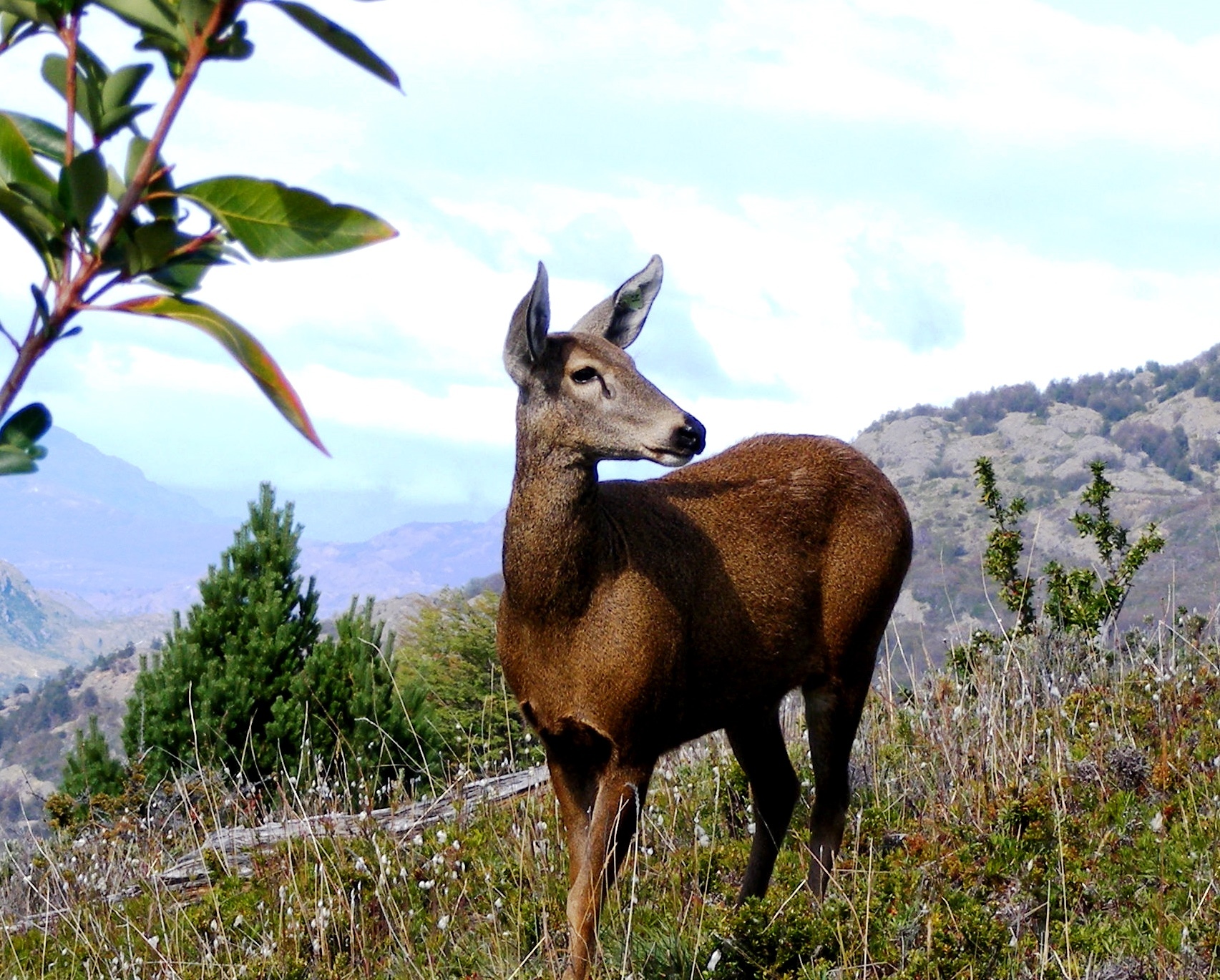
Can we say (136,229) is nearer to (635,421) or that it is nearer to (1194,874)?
(635,421)

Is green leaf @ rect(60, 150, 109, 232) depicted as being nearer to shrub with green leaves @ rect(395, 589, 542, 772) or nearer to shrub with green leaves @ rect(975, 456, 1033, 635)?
shrub with green leaves @ rect(975, 456, 1033, 635)

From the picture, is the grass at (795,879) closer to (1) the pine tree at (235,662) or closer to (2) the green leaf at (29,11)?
(1) the pine tree at (235,662)

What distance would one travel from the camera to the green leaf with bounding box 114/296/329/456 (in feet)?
3.26

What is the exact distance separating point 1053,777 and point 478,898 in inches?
121

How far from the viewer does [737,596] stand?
548 cm

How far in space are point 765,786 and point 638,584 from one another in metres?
1.83

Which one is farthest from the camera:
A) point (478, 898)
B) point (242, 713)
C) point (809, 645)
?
point (242, 713)

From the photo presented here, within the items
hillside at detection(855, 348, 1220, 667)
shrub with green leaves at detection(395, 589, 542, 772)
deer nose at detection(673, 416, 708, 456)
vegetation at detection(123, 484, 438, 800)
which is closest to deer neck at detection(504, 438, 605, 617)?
deer nose at detection(673, 416, 708, 456)

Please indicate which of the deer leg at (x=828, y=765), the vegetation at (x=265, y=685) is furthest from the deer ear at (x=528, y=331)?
the vegetation at (x=265, y=685)

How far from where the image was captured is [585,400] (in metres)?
4.88

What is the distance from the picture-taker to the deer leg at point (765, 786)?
20.5ft

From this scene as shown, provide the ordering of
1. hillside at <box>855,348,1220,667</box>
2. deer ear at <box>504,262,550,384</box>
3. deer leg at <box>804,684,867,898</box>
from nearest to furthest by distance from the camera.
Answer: deer ear at <box>504,262,550,384</box> < deer leg at <box>804,684,867,898</box> < hillside at <box>855,348,1220,667</box>

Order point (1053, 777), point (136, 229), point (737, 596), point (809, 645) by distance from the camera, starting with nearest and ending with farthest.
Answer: point (136, 229) → point (737, 596) → point (809, 645) → point (1053, 777)

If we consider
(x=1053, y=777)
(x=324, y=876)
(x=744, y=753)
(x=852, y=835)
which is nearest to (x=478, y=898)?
(x=324, y=876)
